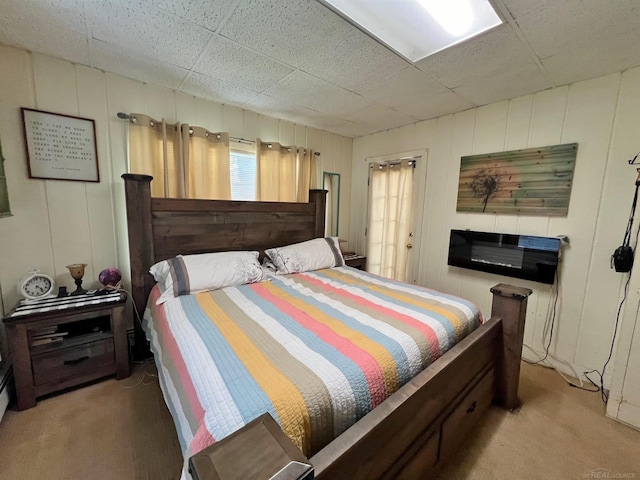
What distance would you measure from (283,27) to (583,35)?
171 centimetres

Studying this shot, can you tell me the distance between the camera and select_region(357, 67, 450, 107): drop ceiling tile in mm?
2014

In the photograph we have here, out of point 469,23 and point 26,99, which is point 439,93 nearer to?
point 469,23

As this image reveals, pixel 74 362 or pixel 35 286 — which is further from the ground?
pixel 35 286

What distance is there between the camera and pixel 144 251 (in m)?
2.12

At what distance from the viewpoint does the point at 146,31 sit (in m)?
1.55

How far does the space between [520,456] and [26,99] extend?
3851 millimetres

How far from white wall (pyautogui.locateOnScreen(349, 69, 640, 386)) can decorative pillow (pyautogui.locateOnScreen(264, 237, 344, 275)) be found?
52.5 inches

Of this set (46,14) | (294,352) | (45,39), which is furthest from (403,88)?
(45,39)

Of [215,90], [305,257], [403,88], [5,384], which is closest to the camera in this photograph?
[5,384]

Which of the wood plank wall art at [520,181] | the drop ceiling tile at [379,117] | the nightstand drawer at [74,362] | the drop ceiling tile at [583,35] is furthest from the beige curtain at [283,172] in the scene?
the drop ceiling tile at [583,35]

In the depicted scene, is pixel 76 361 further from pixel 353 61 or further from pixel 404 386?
pixel 353 61

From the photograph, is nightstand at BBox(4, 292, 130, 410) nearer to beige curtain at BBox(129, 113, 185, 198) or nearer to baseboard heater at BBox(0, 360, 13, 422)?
baseboard heater at BBox(0, 360, 13, 422)

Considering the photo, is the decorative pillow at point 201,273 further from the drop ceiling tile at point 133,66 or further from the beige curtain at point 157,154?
the drop ceiling tile at point 133,66

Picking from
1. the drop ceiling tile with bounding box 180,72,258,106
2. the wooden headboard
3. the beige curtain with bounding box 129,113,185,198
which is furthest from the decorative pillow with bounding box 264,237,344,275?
the drop ceiling tile with bounding box 180,72,258,106
